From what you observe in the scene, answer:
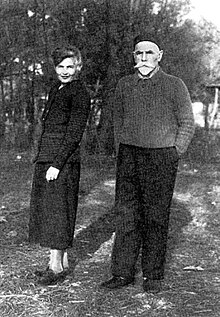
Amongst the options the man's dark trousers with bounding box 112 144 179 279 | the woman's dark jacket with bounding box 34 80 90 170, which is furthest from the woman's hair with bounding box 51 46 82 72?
the man's dark trousers with bounding box 112 144 179 279

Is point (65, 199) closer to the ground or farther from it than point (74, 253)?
farther from it

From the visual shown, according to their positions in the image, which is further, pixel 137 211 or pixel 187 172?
pixel 187 172

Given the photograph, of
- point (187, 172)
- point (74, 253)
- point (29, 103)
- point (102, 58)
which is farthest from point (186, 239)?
point (29, 103)

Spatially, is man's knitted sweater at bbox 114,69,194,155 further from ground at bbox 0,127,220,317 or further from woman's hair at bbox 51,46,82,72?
ground at bbox 0,127,220,317

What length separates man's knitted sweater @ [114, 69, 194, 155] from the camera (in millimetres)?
4590

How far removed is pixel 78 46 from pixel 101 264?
30.5 ft

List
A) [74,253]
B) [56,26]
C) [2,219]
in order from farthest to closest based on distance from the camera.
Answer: [56,26]
[2,219]
[74,253]

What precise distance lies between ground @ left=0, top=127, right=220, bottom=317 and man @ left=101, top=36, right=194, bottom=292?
0.91 ft

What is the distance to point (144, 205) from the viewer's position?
187 inches

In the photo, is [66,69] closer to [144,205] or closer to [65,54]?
[65,54]

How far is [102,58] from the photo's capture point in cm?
1413

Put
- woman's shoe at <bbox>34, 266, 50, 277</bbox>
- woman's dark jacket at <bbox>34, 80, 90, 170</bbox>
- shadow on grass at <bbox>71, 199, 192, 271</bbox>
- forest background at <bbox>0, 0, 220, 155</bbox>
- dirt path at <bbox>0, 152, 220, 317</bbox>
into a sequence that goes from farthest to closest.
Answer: forest background at <bbox>0, 0, 220, 155</bbox>
shadow on grass at <bbox>71, 199, 192, 271</bbox>
woman's shoe at <bbox>34, 266, 50, 277</bbox>
woman's dark jacket at <bbox>34, 80, 90, 170</bbox>
dirt path at <bbox>0, 152, 220, 317</bbox>

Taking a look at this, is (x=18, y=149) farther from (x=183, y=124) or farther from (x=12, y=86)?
(x=183, y=124)

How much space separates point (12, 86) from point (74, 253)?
34.0ft
